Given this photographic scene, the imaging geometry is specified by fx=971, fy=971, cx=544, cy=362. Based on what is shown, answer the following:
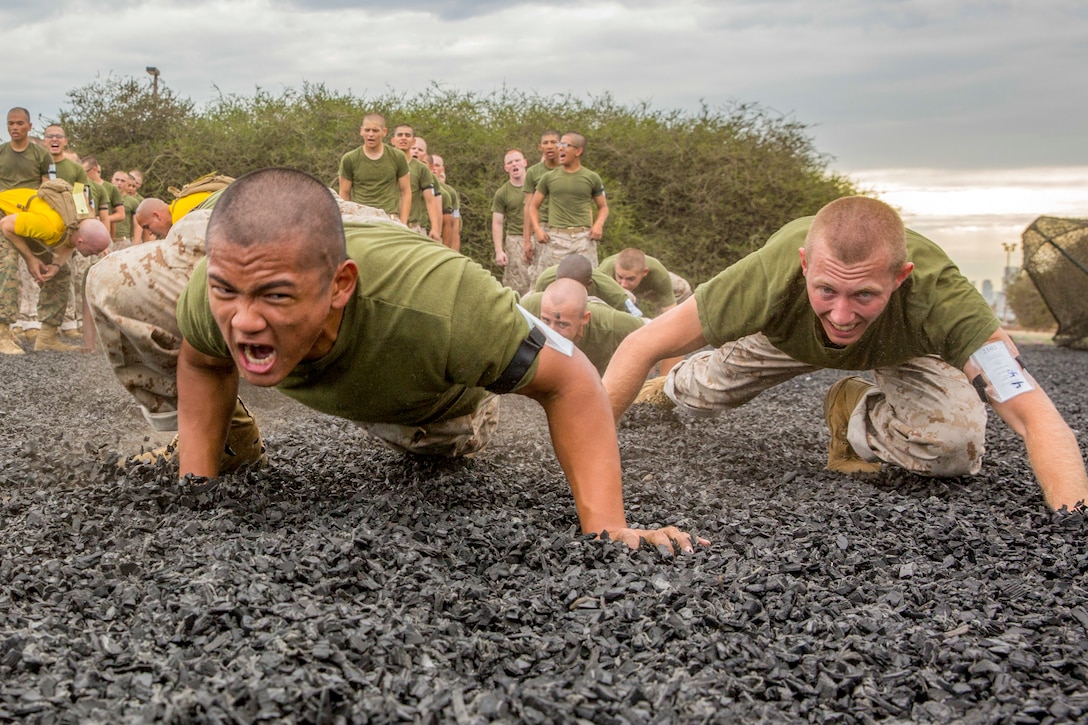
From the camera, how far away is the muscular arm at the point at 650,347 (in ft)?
13.3

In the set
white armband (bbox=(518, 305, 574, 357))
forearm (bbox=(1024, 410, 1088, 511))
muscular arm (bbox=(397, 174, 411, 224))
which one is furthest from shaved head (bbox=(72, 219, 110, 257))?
forearm (bbox=(1024, 410, 1088, 511))

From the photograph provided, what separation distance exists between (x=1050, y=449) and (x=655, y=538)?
1.70m

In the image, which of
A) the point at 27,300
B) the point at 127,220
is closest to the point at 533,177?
the point at 27,300

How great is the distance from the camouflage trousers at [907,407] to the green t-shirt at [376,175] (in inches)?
230


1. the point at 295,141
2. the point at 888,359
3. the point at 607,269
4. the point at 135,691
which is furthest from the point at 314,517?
the point at 295,141

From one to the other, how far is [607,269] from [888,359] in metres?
4.73

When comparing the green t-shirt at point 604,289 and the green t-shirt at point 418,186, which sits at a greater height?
the green t-shirt at point 418,186

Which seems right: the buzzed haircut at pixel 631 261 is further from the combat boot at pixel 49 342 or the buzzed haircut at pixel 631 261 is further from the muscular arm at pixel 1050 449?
the combat boot at pixel 49 342

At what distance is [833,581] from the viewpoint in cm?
276

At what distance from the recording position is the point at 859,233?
11.6 feet

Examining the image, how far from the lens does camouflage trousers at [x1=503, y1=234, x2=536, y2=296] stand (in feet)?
39.3

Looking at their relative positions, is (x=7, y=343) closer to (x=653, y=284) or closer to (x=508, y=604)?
(x=653, y=284)

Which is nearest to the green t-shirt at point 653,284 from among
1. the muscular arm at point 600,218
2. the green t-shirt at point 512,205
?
the muscular arm at point 600,218

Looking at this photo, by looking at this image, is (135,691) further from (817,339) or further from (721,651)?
(817,339)
